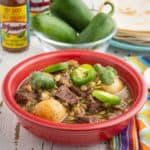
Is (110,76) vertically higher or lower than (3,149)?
higher

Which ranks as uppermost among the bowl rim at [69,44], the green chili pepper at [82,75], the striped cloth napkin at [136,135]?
the green chili pepper at [82,75]

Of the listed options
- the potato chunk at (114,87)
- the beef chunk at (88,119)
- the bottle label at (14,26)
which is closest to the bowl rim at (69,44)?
the bottle label at (14,26)

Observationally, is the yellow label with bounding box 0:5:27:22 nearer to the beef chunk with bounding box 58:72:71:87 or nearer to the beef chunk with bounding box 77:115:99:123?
the beef chunk with bounding box 58:72:71:87

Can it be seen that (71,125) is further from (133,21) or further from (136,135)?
(133,21)

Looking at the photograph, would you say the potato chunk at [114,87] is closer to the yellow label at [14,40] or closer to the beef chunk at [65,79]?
the beef chunk at [65,79]

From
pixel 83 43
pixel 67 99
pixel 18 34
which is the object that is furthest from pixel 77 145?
pixel 18 34

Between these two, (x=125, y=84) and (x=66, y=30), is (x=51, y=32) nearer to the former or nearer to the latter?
(x=66, y=30)
